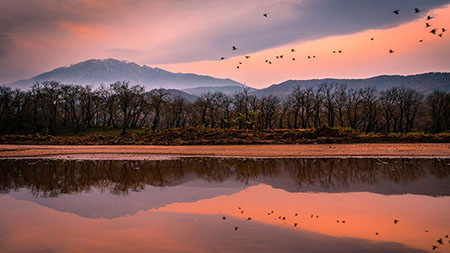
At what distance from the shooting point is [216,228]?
930 centimetres

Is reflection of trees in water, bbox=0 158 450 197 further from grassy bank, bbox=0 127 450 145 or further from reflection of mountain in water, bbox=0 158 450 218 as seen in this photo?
grassy bank, bbox=0 127 450 145

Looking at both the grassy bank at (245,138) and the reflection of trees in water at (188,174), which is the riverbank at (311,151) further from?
the reflection of trees in water at (188,174)

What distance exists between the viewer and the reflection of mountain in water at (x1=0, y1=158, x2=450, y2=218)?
13031 mm

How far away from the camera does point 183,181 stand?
675 inches

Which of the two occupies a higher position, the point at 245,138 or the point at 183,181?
the point at 245,138

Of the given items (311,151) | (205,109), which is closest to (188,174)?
(311,151)

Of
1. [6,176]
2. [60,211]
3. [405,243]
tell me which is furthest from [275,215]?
[6,176]

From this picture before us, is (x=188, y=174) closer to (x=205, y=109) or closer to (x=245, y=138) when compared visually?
(x=245, y=138)

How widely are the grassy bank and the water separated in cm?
2016

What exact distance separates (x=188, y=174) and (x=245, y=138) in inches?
970

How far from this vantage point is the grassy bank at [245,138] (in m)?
38.9

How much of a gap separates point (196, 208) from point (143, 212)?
1809 mm

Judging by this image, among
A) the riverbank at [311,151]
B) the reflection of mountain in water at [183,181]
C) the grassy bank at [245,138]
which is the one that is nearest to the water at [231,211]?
the reflection of mountain in water at [183,181]

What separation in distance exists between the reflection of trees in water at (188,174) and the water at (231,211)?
58mm
